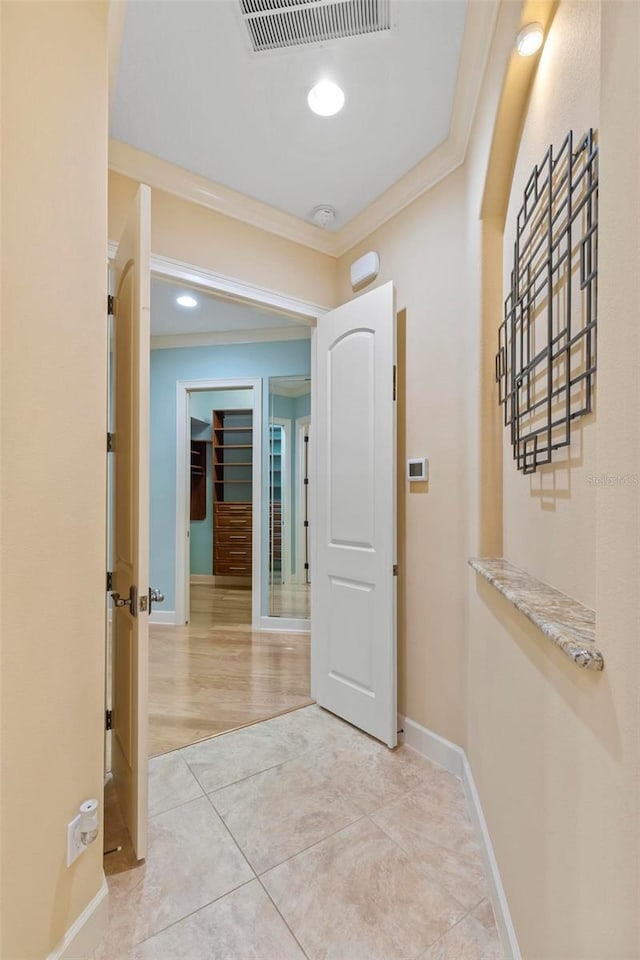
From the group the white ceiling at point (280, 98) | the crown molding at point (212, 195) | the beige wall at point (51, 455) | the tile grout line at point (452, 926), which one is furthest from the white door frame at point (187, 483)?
the tile grout line at point (452, 926)

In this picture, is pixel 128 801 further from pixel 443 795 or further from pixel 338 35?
pixel 338 35

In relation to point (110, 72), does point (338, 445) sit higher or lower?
lower

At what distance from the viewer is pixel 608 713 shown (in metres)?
0.60

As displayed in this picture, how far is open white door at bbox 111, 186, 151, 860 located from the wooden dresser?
13.9ft

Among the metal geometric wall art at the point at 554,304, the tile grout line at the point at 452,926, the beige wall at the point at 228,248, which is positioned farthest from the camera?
the beige wall at the point at 228,248

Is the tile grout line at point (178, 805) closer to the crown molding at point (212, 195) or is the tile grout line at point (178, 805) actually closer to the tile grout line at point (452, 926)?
the tile grout line at point (452, 926)

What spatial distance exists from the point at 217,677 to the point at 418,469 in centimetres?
208

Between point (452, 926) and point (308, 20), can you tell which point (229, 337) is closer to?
point (308, 20)

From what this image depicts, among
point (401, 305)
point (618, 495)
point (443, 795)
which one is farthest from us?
point (401, 305)

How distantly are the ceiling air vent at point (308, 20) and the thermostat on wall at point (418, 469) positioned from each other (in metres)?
1.60

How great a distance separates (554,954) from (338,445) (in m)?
1.96

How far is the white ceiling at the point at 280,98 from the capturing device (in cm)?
142

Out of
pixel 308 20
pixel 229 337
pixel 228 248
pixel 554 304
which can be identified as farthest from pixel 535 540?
pixel 229 337

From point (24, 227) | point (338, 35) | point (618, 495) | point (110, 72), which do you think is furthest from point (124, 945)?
point (338, 35)
